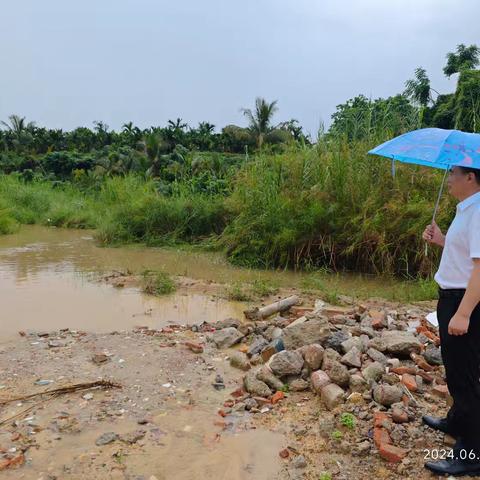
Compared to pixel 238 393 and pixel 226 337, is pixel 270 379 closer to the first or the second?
pixel 238 393

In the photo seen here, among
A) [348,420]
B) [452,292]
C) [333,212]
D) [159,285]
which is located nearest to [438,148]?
[452,292]

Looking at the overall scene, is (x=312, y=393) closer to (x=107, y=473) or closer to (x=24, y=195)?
(x=107, y=473)

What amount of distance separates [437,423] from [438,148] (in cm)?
158

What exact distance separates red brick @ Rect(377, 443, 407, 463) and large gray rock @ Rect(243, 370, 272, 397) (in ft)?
3.37

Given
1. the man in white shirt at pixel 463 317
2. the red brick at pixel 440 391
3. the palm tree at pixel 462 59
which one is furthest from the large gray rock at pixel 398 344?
the palm tree at pixel 462 59

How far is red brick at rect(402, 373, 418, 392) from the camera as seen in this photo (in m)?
3.48

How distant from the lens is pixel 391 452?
276cm

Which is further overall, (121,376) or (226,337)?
(226,337)

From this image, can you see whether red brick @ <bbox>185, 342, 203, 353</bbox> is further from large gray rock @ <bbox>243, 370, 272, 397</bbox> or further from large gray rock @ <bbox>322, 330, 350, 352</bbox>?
large gray rock @ <bbox>322, 330, 350, 352</bbox>

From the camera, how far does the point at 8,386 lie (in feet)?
12.7

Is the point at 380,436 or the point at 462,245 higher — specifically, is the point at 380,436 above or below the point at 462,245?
below

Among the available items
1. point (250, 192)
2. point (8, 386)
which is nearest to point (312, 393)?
point (8, 386)

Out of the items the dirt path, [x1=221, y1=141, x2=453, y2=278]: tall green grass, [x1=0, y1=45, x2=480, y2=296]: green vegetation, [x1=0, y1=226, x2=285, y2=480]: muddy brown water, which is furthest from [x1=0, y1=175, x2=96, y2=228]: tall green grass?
the dirt path

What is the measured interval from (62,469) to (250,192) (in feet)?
25.5
